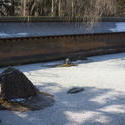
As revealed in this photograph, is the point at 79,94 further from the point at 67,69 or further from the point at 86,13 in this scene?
the point at 86,13

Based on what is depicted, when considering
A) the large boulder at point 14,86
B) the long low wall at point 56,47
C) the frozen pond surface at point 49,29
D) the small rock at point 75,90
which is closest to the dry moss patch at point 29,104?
the large boulder at point 14,86

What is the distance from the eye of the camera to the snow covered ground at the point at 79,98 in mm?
4746

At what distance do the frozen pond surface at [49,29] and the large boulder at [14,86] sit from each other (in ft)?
15.1

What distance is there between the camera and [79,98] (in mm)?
6027

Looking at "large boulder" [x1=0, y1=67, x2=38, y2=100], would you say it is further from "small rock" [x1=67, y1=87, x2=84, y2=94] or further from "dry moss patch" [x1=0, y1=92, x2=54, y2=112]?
"small rock" [x1=67, y1=87, x2=84, y2=94]

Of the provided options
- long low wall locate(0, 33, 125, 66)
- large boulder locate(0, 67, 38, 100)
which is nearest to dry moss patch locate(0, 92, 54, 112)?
large boulder locate(0, 67, 38, 100)

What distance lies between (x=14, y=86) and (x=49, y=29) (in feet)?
22.3

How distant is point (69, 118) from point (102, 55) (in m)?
9.54

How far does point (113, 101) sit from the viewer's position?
19.0ft

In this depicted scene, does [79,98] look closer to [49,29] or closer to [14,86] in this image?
[14,86]

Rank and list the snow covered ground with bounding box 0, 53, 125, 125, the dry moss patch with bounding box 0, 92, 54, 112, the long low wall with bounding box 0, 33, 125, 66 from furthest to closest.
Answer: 1. the long low wall with bounding box 0, 33, 125, 66
2. the dry moss patch with bounding box 0, 92, 54, 112
3. the snow covered ground with bounding box 0, 53, 125, 125

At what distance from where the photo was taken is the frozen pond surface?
10.7m

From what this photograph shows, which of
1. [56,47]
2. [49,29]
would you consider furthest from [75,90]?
[49,29]

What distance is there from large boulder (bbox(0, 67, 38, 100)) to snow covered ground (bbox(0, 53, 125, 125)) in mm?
628
